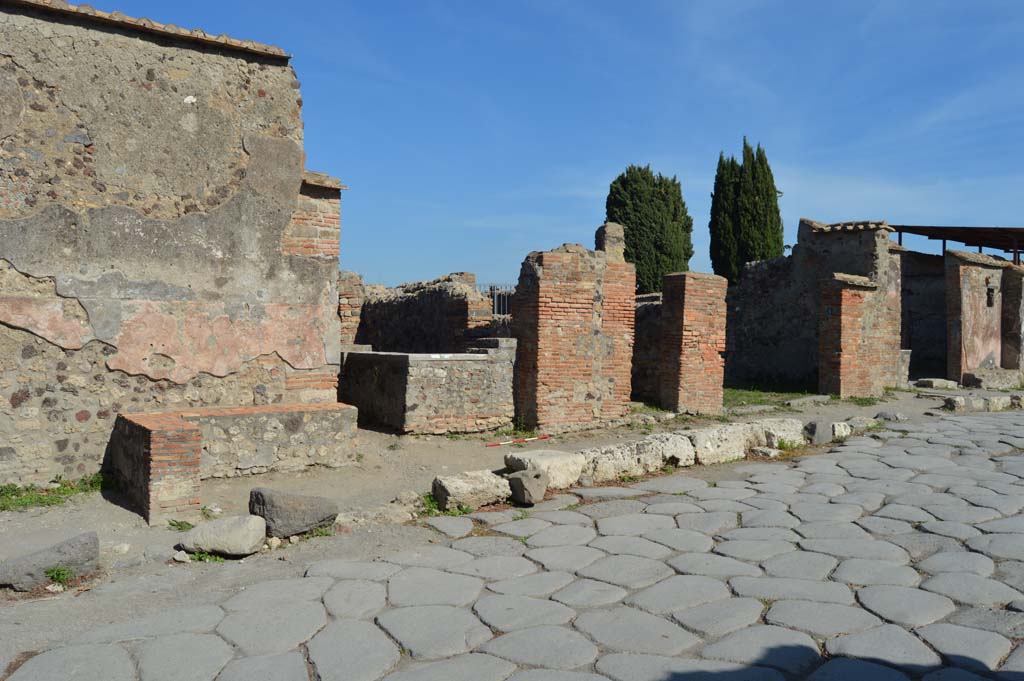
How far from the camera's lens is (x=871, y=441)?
7.51 m

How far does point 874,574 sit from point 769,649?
3.59ft

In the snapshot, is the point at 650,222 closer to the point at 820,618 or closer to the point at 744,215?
the point at 744,215

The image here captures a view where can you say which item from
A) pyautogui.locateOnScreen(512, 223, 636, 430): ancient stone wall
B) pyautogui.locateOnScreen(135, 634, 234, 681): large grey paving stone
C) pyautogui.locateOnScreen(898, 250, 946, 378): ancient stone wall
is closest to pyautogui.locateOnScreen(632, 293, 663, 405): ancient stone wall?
pyautogui.locateOnScreen(512, 223, 636, 430): ancient stone wall

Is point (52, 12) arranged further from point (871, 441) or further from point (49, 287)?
point (871, 441)

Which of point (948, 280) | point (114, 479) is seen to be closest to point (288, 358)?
point (114, 479)

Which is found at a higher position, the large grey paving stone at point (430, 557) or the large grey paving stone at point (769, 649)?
the large grey paving stone at point (769, 649)

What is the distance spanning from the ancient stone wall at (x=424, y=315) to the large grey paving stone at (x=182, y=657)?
7.10 metres

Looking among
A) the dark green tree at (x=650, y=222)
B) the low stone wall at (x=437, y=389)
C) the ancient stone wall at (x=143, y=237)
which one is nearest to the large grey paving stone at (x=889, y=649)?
the ancient stone wall at (x=143, y=237)

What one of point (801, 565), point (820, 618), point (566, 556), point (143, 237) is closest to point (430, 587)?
point (566, 556)

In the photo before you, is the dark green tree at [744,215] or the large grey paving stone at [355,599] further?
the dark green tree at [744,215]

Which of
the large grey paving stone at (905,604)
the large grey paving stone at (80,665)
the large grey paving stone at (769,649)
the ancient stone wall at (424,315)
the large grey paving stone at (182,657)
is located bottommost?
the large grey paving stone at (80,665)

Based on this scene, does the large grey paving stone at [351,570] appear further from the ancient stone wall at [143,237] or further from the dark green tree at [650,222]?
the dark green tree at [650,222]

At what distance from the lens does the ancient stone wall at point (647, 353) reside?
1082 cm

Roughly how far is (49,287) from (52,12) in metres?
2.05
